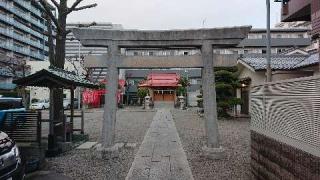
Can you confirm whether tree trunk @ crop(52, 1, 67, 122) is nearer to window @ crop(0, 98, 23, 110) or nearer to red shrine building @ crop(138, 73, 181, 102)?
window @ crop(0, 98, 23, 110)

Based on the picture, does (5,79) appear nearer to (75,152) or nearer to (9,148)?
(75,152)

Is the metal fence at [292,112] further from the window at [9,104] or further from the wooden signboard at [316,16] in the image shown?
the window at [9,104]

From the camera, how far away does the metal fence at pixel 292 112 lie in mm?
4531

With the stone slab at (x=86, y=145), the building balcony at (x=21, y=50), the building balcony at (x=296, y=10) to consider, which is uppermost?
the building balcony at (x=21, y=50)

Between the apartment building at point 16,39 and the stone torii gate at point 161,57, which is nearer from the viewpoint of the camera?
the stone torii gate at point 161,57

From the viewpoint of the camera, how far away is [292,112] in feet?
17.5

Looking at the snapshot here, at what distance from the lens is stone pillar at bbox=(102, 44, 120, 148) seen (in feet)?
35.3

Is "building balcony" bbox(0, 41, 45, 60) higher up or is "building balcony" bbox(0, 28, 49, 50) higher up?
"building balcony" bbox(0, 28, 49, 50)

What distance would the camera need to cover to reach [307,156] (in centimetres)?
473

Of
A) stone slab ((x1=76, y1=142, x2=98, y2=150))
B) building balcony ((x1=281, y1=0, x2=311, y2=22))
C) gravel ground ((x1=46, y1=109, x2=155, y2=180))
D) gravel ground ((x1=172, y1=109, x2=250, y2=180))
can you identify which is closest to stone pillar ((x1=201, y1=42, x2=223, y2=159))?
gravel ground ((x1=172, y1=109, x2=250, y2=180))

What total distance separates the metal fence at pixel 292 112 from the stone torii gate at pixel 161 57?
3488mm

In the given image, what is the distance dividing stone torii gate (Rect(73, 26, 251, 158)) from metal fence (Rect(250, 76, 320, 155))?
3.49 m

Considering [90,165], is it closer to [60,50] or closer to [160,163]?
[160,163]

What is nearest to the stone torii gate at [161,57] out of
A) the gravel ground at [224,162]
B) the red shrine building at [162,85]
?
the gravel ground at [224,162]
